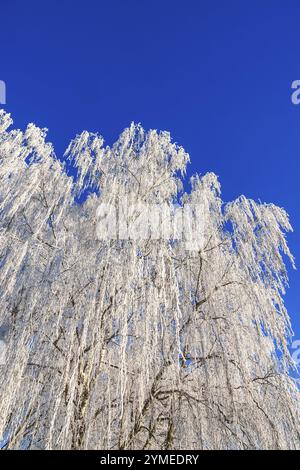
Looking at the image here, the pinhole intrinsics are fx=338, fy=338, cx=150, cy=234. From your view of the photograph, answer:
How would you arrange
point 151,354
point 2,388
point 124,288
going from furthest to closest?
point 124,288, point 151,354, point 2,388

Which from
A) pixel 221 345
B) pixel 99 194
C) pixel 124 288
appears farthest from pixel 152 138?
pixel 221 345

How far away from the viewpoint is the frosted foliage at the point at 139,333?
A: 285cm

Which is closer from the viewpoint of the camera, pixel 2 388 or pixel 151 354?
pixel 2 388

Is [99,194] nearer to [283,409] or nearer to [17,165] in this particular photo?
[17,165]

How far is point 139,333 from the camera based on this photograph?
124 inches

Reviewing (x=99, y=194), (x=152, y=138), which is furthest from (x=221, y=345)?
(x=152, y=138)

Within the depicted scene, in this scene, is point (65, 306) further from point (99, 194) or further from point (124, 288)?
point (99, 194)

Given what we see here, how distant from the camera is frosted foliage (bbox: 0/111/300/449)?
9.34 ft

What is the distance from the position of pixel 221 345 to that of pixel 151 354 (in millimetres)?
724

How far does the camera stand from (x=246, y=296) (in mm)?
3658

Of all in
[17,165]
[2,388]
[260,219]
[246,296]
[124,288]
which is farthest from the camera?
[17,165]

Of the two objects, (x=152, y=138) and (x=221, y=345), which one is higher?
(x=152, y=138)

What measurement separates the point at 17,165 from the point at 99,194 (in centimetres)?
129
